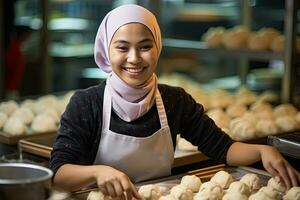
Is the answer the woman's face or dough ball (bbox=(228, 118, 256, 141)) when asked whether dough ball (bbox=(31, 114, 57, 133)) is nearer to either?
dough ball (bbox=(228, 118, 256, 141))

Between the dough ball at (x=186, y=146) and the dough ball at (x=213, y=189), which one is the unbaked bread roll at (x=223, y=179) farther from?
the dough ball at (x=186, y=146)

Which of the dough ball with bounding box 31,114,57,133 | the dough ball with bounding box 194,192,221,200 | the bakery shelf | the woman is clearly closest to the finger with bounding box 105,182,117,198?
the woman

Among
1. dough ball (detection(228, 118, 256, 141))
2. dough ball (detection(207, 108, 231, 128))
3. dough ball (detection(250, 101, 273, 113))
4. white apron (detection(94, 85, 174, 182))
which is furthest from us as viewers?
dough ball (detection(250, 101, 273, 113))

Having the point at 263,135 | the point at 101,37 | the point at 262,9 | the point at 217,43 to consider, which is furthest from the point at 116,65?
the point at 262,9

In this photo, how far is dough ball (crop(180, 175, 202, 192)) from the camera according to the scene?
1.91m

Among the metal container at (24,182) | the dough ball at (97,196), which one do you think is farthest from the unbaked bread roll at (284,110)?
the metal container at (24,182)

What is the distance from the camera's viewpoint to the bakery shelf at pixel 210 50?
336 cm

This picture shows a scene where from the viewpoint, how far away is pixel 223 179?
1968 mm

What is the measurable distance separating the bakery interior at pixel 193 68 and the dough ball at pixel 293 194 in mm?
95

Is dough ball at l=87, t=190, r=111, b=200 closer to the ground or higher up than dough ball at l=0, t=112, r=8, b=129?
higher up

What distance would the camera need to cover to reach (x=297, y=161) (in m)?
2.38

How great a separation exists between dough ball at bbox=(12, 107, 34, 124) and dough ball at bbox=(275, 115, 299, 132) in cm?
123

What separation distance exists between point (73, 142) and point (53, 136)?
0.95 m

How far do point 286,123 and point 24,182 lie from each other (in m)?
2.14
